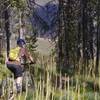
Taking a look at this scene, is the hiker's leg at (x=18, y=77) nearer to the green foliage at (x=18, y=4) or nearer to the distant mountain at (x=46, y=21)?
the green foliage at (x=18, y=4)

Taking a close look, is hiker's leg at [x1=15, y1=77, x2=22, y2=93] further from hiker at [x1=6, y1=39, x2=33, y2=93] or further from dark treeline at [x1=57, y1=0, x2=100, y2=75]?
dark treeline at [x1=57, y1=0, x2=100, y2=75]

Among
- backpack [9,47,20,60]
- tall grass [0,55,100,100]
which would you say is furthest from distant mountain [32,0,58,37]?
backpack [9,47,20,60]

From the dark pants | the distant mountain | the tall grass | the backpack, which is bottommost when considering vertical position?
the tall grass

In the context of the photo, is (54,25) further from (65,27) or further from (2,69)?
(2,69)

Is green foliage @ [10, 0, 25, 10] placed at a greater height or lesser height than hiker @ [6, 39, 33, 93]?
greater

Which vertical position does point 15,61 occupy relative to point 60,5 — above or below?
below

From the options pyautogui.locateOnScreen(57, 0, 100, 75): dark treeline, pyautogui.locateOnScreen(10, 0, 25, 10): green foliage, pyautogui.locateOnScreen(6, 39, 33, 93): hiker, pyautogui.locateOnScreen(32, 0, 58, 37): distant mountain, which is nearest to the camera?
pyautogui.locateOnScreen(6, 39, 33, 93): hiker

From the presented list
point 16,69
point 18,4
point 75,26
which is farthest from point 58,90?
Answer: point 75,26

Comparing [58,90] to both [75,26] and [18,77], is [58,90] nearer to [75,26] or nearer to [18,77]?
[18,77]

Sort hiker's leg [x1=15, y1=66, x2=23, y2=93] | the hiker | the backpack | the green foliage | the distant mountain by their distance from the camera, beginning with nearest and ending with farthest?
the backpack → the hiker → hiker's leg [x1=15, y1=66, x2=23, y2=93] → the green foliage → the distant mountain

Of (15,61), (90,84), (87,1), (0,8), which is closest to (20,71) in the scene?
(15,61)

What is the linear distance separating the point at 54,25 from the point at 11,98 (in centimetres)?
2378

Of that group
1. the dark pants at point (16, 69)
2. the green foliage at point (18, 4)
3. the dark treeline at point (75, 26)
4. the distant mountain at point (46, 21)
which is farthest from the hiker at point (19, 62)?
the dark treeline at point (75, 26)

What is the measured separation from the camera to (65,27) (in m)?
35.7
